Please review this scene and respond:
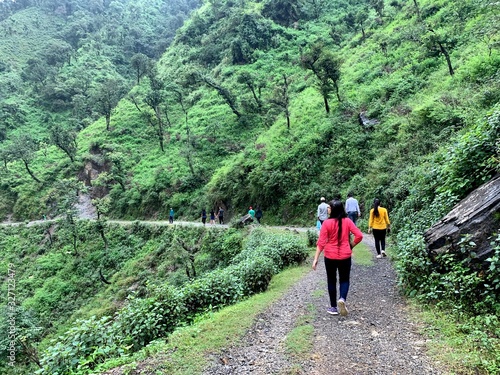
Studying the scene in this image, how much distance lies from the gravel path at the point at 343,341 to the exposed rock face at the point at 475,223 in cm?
144

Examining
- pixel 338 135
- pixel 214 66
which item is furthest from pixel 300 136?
pixel 214 66

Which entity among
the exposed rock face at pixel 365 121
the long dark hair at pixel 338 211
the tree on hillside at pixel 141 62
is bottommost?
the long dark hair at pixel 338 211

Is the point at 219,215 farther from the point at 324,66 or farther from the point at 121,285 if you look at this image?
the point at 324,66

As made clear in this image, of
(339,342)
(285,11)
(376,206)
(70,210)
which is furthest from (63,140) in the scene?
(339,342)

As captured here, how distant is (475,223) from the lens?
5.54 meters

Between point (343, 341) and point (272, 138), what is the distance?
1046 inches

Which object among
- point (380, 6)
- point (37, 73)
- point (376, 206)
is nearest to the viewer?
point (376, 206)

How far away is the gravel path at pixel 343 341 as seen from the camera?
403 cm

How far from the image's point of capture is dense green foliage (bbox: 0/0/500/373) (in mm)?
7798

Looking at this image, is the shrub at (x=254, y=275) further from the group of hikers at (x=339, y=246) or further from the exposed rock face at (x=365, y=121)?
the exposed rock face at (x=365, y=121)

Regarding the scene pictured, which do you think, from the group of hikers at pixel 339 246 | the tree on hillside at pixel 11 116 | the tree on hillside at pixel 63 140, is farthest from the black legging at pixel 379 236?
the tree on hillside at pixel 11 116

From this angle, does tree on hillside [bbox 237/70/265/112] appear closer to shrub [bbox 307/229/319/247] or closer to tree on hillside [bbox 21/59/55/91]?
shrub [bbox 307/229/319/247]

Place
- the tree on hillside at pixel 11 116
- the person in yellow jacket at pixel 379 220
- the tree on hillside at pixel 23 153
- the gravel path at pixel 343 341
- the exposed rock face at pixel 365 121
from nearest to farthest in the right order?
the gravel path at pixel 343 341, the person in yellow jacket at pixel 379 220, the exposed rock face at pixel 365 121, the tree on hillside at pixel 23 153, the tree on hillside at pixel 11 116

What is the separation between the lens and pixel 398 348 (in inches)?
172
